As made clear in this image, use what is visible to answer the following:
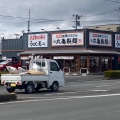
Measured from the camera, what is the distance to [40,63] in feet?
87.0

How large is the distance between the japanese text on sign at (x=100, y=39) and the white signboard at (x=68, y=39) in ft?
4.96

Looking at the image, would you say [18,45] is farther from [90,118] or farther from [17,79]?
[90,118]

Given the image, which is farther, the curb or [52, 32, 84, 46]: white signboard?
[52, 32, 84, 46]: white signboard

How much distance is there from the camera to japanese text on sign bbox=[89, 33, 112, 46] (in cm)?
5362

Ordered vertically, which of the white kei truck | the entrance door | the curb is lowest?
the curb

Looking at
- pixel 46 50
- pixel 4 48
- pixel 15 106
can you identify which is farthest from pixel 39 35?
pixel 15 106

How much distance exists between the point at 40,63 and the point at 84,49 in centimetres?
2654

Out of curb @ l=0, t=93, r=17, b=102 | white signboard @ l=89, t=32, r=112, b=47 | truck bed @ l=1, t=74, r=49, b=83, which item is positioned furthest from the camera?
white signboard @ l=89, t=32, r=112, b=47

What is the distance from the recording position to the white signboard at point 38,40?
56.8 m

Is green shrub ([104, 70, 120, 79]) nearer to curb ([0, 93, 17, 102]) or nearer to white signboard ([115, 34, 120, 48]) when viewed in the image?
white signboard ([115, 34, 120, 48])

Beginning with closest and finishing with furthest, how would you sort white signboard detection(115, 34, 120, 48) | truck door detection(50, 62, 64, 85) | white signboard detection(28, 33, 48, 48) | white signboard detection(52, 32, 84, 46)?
truck door detection(50, 62, 64, 85) → white signboard detection(52, 32, 84, 46) → white signboard detection(28, 33, 48, 48) → white signboard detection(115, 34, 120, 48)

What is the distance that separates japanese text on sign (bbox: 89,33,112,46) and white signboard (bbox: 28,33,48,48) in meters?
7.05

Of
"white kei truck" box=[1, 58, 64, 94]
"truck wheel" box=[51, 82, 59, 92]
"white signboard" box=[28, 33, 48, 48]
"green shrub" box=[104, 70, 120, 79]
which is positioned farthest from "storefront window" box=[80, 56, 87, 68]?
"truck wheel" box=[51, 82, 59, 92]

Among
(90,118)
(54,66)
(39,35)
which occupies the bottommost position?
(90,118)
